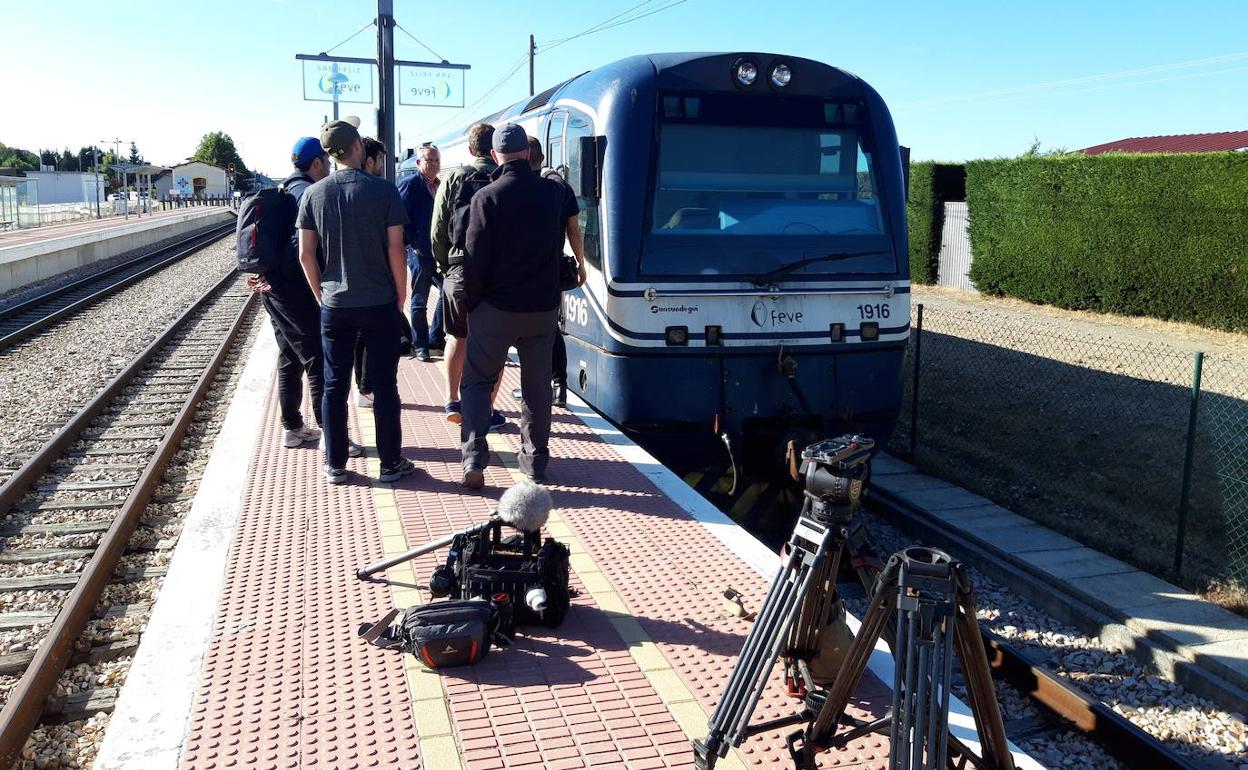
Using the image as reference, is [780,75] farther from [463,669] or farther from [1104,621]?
[463,669]

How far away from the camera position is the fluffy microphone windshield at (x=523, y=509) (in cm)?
404

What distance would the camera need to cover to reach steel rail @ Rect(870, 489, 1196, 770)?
3992 millimetres

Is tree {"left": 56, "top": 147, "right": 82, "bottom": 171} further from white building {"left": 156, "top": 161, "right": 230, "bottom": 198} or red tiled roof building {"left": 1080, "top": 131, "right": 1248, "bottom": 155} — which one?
red tiled roof building {"left": 1080, "top": 131, "right": 1248, "bottom": 155}

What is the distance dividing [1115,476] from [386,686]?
22.2 ft

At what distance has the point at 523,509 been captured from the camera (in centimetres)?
403

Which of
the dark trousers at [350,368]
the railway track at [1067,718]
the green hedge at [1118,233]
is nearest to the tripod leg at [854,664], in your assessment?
the railway track at [1067,718]

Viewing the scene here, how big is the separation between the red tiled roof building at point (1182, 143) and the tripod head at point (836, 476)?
2433cm

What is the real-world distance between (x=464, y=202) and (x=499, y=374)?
3.26 ft

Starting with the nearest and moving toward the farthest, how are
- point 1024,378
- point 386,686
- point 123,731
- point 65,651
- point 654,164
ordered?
point 123,731, point 386,686, point 65,651, point 654,164, point 1024,378

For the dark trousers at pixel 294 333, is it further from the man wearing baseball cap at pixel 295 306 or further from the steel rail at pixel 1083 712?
the steel rail at pixel 1083 712

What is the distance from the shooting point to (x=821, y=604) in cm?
325

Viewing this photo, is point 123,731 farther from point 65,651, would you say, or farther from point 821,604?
point 821,604

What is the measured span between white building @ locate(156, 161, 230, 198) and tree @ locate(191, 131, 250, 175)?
6237mm

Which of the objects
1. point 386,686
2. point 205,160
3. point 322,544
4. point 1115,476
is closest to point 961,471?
point 1115,476
